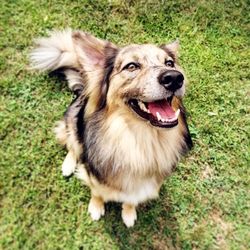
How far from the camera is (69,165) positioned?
3711mm

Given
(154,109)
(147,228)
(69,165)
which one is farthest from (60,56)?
(147,228)

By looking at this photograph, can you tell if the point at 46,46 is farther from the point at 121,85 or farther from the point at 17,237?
the point at 17,237

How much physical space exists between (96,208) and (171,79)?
1.44 meters

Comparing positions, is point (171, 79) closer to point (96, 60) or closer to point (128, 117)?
point (128, 117)

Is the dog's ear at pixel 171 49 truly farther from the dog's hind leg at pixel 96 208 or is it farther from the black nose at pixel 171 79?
the dog's hind leg at pixel 96 208

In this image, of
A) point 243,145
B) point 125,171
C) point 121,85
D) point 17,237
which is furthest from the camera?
point 243,145

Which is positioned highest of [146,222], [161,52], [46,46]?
[161,52]

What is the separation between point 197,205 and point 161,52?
1.50 meters

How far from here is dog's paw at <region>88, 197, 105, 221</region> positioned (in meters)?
3.54

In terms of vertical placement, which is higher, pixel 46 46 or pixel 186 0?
pixel 186 0

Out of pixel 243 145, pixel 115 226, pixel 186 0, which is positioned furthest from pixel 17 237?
pixel 186 0

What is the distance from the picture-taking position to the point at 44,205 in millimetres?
3619

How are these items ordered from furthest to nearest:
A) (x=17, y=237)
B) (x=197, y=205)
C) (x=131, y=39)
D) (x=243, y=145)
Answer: (x=131, y=39) < (x=243, y=145) < (x=197, y=205) < (x=17, y=237)

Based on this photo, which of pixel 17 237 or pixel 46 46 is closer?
pixel 17 237
